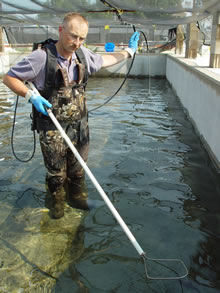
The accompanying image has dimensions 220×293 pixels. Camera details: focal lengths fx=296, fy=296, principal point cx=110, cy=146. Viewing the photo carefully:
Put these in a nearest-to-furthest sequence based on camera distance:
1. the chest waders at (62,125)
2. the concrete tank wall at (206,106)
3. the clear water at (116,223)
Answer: the clear water at (116,223) < the chest waders at (62,125) < the concrete tank wall at (206,106)

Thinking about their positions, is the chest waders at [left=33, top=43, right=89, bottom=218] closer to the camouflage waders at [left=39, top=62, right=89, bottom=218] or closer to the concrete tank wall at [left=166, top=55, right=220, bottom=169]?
the camouflage waders at [left=39, top=62, right=89, bottom=218]

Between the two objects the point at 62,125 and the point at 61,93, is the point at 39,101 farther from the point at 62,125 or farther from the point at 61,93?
the point at 62,125

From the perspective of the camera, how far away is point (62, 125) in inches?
142

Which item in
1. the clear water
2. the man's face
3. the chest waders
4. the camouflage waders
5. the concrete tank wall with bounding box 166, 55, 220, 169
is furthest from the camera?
the concrete tank wall with bounding box 166, 55, 220, 169

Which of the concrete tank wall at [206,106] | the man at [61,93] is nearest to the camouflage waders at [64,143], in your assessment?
the man at [61,93]

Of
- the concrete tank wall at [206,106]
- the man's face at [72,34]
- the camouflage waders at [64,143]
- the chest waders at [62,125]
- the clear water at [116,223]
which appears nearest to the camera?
the clear water at [116,223]

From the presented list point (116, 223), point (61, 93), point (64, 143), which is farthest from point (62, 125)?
point (116, 223)

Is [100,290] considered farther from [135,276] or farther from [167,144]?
[167,144]

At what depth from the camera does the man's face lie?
317cm

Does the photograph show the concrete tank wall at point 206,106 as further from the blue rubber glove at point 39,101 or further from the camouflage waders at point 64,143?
the blue rubber glove at point 39,101

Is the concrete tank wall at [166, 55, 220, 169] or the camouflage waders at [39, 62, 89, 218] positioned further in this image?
the concrete tank wall at [166, 55, 220, 169]

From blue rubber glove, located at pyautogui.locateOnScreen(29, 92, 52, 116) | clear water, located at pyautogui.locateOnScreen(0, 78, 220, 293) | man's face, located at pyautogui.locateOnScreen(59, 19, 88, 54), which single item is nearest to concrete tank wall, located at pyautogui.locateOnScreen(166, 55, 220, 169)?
clear water, located at pyautogui.locateOnScreen(0, 78, 220, 293)

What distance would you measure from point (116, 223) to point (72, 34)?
231 cm

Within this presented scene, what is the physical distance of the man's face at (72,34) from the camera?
125 inches
